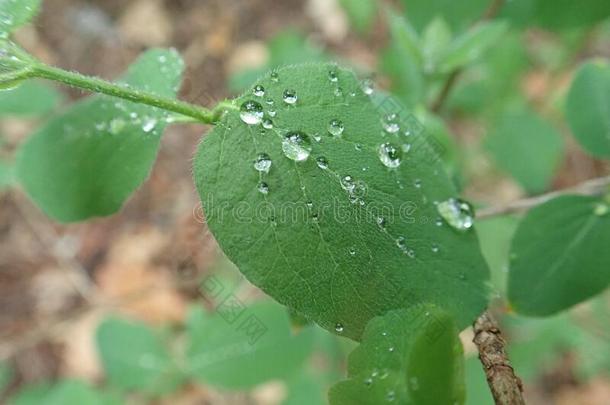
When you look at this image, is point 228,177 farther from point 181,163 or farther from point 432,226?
point 181,163

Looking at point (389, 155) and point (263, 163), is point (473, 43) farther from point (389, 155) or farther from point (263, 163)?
point (263, 163)

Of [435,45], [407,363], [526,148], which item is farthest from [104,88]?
[526,148]

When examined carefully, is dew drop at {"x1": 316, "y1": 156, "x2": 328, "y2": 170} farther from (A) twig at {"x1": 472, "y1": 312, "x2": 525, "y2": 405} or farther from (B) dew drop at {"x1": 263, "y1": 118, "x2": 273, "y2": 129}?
(A) twig at {"x1": 472, "y1": 312, "x2": 525, "y2": 405}

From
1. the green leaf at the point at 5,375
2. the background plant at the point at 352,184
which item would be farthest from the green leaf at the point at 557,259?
the green leaf at the point at 5,375

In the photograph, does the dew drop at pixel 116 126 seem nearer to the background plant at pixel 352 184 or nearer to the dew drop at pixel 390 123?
the background plant at pixel 352 184

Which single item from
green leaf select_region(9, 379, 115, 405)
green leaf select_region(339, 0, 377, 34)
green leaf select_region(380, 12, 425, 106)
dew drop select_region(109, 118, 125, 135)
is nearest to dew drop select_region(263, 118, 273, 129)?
dew drop select_region(109, 118, 125, 135)

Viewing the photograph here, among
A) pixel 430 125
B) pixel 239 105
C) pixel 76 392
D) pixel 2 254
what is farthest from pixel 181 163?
pixel 239 105
